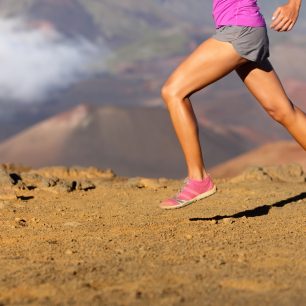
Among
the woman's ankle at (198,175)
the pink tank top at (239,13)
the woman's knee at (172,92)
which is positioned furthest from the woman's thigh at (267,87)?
the woman's ankle at (198,175)

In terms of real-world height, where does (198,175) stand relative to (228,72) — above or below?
below

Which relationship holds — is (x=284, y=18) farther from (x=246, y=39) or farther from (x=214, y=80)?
(x=214, y=80)

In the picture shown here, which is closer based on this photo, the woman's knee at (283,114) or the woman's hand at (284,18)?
the woman's hand at (284,18)

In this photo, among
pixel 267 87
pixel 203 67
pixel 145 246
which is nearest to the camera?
pixel 145 246

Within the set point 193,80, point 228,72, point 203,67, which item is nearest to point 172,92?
point 193,80

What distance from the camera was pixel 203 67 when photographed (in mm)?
4832

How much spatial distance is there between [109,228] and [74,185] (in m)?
2.76

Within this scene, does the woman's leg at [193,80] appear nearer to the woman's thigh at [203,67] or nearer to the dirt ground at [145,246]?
the woman's thigh at [203,67]

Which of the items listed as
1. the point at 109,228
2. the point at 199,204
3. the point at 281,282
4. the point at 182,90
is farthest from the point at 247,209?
the point at 281,282

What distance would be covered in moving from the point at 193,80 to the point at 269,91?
55 cm

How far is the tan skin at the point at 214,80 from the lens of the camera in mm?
4781

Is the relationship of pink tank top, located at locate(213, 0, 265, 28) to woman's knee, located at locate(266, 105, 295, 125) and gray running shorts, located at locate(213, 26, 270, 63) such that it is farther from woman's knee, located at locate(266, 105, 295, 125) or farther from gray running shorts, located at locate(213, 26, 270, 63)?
woman's knee, located at locate(266, 105, 295, 125)

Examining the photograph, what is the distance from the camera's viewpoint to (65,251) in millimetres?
4418

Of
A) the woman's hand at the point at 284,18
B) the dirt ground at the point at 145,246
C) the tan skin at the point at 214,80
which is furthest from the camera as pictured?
the tan skin at the point at 214,80
